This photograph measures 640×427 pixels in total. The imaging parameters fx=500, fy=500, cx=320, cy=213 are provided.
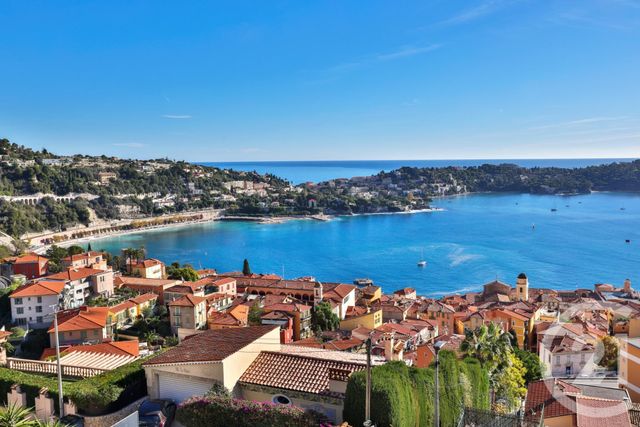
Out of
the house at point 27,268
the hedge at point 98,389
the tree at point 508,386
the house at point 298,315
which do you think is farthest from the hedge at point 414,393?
the house at point 27,268

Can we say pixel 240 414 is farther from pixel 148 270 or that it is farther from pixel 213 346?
pixel 148 270

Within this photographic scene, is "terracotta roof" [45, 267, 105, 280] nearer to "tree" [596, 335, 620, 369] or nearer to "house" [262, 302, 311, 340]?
"house" [262, 302, 311, 340]

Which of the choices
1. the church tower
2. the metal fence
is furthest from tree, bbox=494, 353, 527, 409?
the church tower

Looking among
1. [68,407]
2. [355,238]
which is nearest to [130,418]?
[68,407]

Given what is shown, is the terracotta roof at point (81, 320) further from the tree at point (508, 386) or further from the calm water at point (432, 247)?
the calm water at point (432, 247)

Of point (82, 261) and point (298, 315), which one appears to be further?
point (82, 261)

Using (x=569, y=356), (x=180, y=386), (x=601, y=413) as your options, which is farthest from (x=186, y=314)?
(x=601, y=413)
